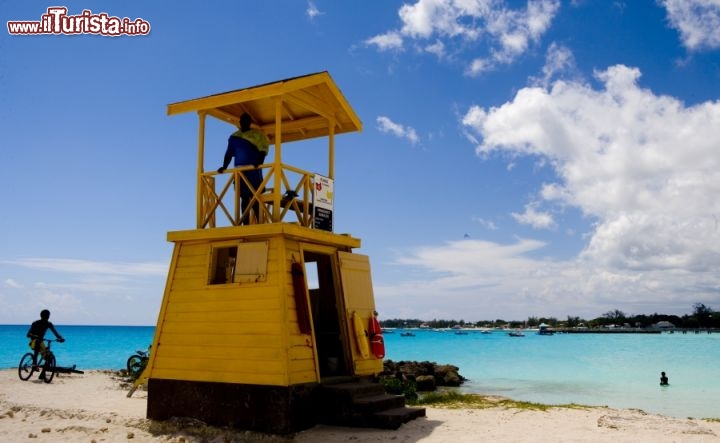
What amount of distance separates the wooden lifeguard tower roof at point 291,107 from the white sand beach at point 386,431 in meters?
5.74

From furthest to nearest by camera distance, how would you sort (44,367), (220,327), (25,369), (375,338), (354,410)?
(25,369)
(44,367)
(375,338)
(220,327)
(354,410)

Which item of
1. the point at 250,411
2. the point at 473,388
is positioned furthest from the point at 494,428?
the point at 473,388

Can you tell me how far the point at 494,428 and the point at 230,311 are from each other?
552 centimetres

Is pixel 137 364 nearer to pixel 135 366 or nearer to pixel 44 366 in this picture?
pixel 135 366

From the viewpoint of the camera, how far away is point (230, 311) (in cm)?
1118

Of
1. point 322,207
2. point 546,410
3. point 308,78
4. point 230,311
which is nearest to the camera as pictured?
point 230,311

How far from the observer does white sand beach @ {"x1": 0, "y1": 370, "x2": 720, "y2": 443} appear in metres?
10.3

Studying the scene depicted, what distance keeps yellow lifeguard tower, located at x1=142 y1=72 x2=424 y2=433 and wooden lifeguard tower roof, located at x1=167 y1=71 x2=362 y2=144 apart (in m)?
0.03

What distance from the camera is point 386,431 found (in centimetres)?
1064

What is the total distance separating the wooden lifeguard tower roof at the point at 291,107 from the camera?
11867 mm

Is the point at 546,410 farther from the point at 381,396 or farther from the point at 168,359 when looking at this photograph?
the point at 168,359

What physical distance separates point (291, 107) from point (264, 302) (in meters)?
4.95

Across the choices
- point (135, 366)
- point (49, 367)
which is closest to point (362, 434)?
point (49, 367)

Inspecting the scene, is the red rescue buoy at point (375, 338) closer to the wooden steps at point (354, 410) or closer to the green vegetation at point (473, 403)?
the wooden steps at point (354, 410)
